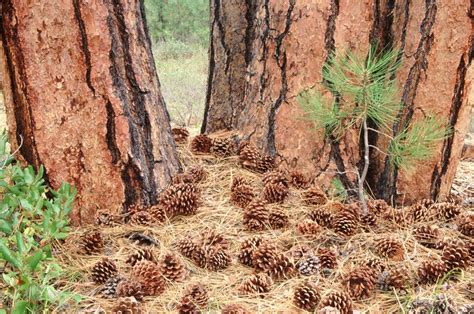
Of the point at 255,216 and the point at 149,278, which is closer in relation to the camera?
the point at 149,278

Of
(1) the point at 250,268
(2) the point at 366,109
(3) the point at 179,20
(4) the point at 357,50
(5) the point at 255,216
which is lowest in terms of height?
(1) the point at 250,268

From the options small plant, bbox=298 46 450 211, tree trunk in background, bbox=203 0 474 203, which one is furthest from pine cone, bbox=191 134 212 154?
small plant, bbox=298 46 450 211

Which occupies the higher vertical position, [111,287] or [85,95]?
[85,95]

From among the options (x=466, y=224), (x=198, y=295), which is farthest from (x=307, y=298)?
(x=466, y=224)

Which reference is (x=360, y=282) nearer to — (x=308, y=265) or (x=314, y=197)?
(x=308, y=265)

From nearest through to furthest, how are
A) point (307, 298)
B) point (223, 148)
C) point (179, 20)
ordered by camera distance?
point (307, 298), point (223, 148), point (179, 20)

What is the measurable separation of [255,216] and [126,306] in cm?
70

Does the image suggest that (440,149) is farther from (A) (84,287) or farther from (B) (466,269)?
(A) (84,287)

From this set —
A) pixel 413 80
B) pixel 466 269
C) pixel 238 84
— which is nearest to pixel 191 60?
pixel 238 84

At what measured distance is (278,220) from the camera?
2.26m

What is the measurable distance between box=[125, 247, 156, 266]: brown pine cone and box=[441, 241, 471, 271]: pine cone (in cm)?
102

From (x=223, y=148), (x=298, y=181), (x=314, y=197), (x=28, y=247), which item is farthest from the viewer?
(x=223, y=148)

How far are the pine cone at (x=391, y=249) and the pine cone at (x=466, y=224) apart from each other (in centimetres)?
31

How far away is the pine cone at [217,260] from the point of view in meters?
2.04
